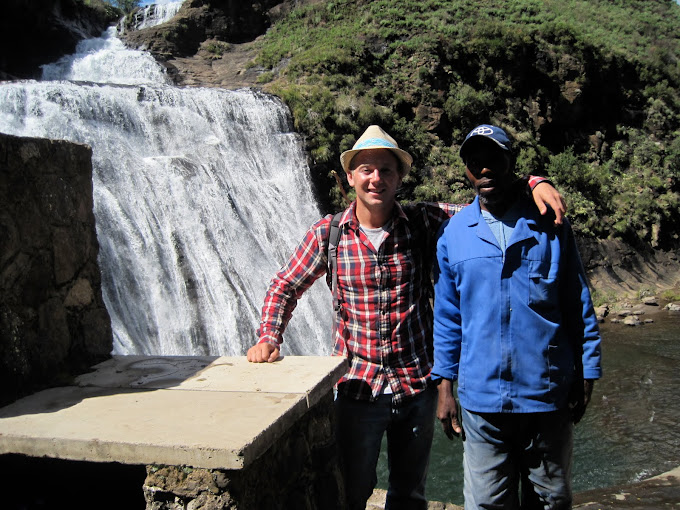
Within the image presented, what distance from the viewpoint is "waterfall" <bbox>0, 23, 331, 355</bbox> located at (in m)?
8.02

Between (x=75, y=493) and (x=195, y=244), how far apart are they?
7.15 meters

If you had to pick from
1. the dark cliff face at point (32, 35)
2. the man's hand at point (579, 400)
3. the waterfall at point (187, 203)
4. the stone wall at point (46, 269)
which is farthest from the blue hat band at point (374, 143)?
the dark cliff face at point (32, 35)

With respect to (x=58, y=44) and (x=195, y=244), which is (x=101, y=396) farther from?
(x=58, y=44)

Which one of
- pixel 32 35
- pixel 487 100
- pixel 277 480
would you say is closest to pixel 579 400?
pixel 277 480

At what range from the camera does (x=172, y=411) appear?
6.59 ft

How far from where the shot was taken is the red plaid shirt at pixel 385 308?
2.37 metres

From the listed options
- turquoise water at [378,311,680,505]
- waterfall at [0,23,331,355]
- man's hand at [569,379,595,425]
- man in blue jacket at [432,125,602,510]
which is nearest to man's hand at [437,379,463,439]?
man in blue jacket at [432,125,602,510]

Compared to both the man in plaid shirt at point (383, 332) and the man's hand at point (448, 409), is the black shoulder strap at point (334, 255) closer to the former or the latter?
the man in plaid shirt at point (383, 332)

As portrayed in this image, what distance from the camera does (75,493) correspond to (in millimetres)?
2258

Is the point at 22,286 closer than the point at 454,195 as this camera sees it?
Yes

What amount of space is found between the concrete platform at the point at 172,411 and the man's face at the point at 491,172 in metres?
0.94

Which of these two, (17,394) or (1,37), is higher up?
(1,37)

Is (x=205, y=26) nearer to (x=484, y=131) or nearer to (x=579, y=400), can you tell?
(x=484, y=131)

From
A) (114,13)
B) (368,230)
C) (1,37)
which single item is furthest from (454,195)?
(114,13)
